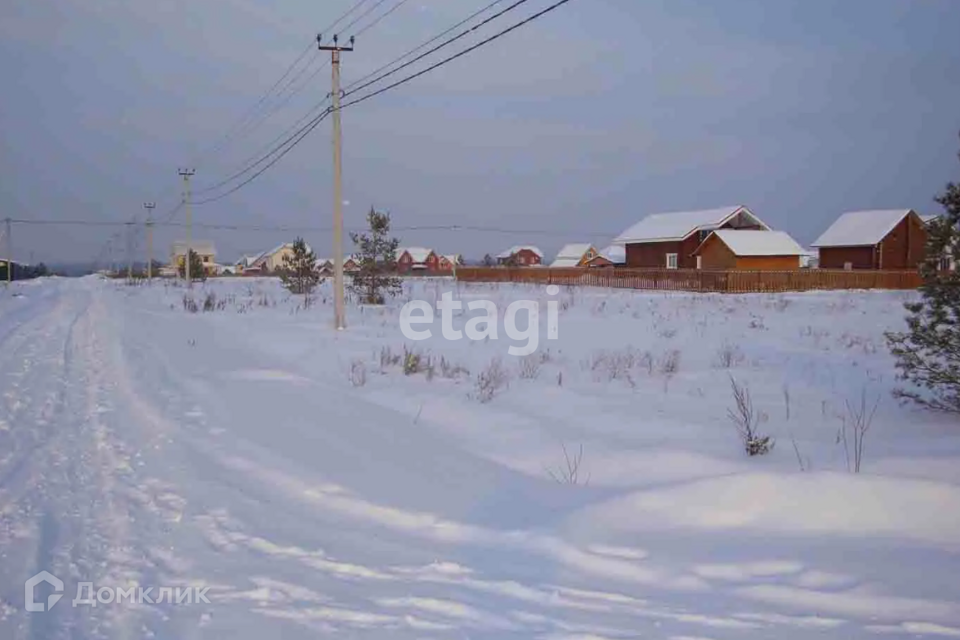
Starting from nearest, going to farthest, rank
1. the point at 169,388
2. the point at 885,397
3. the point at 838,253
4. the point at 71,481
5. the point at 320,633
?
the point at 320,633 < the point at 71,481 < the point at 885,397 < the point at 169,388 < the point at 838,253

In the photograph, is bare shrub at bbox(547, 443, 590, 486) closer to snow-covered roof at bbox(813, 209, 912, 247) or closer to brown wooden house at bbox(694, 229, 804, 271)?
brown wooden house at bbox(694, 229, 804, 271)

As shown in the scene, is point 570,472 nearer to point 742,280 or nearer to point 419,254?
point 742,280

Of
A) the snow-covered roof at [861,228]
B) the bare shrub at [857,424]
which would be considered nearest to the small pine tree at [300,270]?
the bare shrub at [857,424]

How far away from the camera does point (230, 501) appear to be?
5.41 metres

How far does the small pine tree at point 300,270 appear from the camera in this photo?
32.8m

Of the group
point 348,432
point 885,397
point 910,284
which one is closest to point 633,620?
point 348,432

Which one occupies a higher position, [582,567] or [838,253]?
[838,253]

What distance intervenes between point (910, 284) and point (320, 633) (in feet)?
159

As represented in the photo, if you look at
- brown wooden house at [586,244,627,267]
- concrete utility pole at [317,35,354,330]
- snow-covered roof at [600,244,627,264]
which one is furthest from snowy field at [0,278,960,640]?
snow-covered roof at [600,244,627,264]

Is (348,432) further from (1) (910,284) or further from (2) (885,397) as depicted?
(1) (910,284)

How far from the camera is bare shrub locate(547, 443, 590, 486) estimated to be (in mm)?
6160

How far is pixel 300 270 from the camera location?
32.8m

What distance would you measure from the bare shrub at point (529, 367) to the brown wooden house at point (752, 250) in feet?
124

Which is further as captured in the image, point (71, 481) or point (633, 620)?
point (71, 481)
